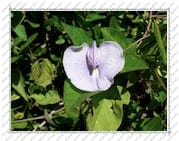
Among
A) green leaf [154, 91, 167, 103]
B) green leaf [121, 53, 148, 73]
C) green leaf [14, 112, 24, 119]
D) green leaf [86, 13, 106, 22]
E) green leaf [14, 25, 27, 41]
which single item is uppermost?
green leaf [86, 13, 106, 22]

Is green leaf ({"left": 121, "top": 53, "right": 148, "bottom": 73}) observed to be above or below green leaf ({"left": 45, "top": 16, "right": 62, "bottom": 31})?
below

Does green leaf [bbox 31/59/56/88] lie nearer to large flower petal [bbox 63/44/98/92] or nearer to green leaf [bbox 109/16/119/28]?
large flower petal [bbox 63/44/98/92]

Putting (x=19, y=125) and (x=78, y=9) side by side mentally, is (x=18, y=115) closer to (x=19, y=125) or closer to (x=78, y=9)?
(x=19, y=125)

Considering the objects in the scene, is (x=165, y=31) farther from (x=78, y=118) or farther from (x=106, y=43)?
(x=78, y=118)

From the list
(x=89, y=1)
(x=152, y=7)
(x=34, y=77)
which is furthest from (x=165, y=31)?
(x=34, y=77)

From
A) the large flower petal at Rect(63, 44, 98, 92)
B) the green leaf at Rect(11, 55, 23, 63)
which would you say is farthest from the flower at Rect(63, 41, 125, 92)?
the green leaf at Rect(11, 55, 23, 63)

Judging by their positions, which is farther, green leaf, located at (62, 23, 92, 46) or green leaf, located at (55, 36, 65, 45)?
green leaf, located at (55, 36, 65, 45)

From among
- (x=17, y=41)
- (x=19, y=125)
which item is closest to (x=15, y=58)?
(x=17, y=41)
